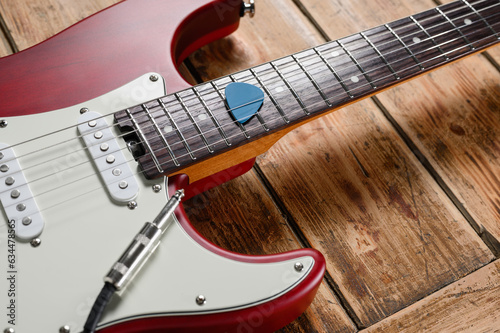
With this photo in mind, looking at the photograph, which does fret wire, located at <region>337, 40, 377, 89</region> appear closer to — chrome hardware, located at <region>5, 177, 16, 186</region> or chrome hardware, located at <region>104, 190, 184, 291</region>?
chrome hardware, located at <region>104, 190, 184, 291</region>

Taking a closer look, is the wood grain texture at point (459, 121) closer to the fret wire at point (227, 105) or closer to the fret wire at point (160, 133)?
the fret wire at point (227, 105)

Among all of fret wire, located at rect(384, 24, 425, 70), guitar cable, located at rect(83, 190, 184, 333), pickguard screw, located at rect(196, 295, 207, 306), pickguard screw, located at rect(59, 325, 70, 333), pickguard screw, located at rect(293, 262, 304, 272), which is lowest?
pickguard screw, located at rect(293, 262, 304, 272)

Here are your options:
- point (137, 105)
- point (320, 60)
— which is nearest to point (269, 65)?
point (320, 60)

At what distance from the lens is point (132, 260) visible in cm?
63

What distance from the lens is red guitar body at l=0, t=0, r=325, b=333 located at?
0.66 meters

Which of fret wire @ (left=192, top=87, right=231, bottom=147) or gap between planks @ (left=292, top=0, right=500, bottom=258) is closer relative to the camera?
fret wire @ (left=192, top=87, right=231, bottom=147)

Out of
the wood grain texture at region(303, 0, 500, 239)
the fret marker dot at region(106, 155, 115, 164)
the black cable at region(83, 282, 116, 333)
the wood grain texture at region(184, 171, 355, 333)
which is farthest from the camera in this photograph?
the wood grain texture at region(303, 0, 500, 239)

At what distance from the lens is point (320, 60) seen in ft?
2.69

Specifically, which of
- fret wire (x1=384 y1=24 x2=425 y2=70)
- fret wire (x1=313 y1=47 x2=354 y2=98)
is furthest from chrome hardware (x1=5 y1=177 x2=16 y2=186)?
fret wire (x1=384 y1=24 x2=425 y2=70)

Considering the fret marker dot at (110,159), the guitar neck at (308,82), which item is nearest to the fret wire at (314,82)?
the guitar neck at (308,82)

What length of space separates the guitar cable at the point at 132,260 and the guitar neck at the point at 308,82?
69 mm

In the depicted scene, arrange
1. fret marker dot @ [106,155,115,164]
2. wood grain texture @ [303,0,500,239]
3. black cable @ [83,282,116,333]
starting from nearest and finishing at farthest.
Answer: black cable @ [83,282,116,333], fret marker dot @ [106,155,115,164], wood grain texture @ [303,0,500,239]

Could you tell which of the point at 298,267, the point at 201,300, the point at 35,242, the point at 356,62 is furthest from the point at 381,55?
the point at 35,242

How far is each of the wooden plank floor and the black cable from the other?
26 centimetres
